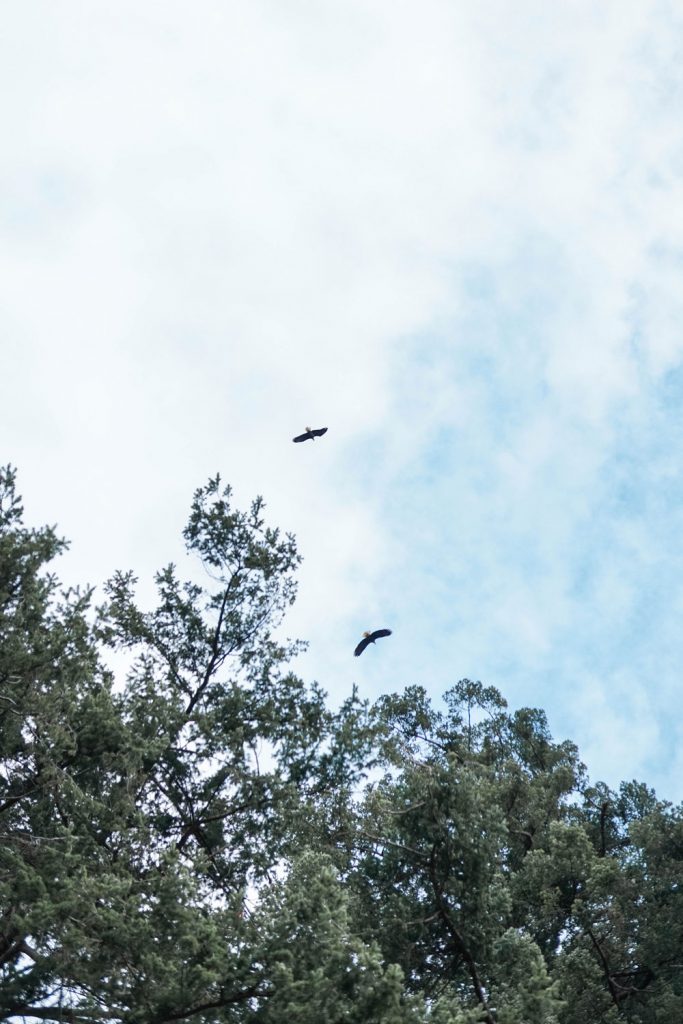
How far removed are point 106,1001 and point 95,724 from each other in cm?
377

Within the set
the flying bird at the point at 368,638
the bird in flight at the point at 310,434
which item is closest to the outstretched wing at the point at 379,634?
the flying bird at the point at 368,638

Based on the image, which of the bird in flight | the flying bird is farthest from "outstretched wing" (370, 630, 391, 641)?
the bird in flight

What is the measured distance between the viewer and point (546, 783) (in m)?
29.3

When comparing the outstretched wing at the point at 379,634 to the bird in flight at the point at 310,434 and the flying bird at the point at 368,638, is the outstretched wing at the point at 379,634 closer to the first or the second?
the flying bird at the point at 368,638

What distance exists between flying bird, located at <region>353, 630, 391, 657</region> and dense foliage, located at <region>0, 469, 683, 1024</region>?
1.34 meters

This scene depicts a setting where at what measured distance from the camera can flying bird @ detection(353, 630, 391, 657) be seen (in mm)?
20317

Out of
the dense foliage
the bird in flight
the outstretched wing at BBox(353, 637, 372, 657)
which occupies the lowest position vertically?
the dense foliage

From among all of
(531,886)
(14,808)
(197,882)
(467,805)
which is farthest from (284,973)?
(531,886)

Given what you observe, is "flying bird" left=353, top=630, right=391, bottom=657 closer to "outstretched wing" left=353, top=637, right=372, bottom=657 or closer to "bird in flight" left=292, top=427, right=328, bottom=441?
"outstretched wing" left=353, top=637, right=372, bottom=657

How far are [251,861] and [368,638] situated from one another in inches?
170

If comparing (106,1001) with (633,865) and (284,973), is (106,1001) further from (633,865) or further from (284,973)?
(633,865)

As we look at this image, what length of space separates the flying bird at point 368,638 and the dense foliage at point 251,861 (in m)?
1.34

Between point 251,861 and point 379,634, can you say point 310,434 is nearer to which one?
point 379,634

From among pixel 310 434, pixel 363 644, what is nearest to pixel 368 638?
pixel 363 644
